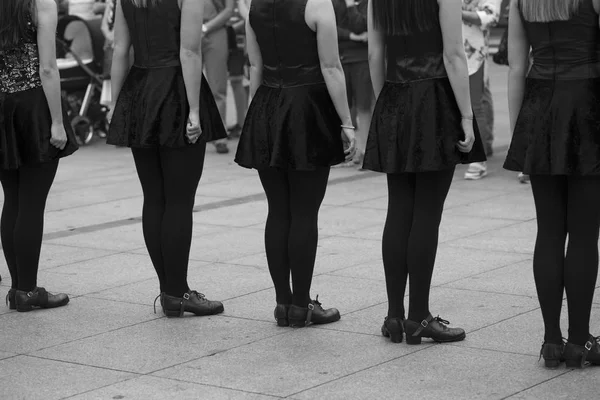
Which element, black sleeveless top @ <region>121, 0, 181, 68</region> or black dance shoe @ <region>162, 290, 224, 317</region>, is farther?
black dance shoe @ <region>162, 290, 224, 317</region>

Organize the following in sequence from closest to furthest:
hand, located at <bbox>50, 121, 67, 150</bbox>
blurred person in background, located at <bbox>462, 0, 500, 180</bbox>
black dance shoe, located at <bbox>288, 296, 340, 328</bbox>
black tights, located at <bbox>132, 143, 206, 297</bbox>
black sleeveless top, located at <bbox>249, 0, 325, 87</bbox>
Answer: black sleeveless top, located at <bbox>249, 0, 325, 87</bbox>
black dance shoe, located at <bbox>288, 296, 340, 328</bbox>
black tights, located at <bbox>132, 143, 206, 297</bbox>
hand, located at <bbox>50, 121, 67, 150</bbox>
blurred person in background, located at <bbox>462, 0, 500, 180</bbox>

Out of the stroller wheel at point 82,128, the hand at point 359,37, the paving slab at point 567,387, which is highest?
the hand at point 359,37

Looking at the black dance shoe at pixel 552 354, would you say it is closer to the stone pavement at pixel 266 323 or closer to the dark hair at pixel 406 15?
the stone pavement at pixel 266 323

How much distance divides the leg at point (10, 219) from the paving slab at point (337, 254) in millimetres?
1608

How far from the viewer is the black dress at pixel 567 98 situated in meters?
5.01

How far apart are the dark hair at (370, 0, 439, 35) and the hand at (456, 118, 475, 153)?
1.59 feet

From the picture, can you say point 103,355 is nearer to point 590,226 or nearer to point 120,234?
point 590,226

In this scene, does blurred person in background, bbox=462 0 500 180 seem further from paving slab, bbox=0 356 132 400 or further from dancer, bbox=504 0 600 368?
paving slab, bbox=0 356 132 400

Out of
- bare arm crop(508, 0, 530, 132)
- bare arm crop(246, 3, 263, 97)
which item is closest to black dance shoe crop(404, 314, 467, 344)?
bare arm crop(508, 0, 530, 132)

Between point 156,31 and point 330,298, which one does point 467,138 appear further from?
point 156,31

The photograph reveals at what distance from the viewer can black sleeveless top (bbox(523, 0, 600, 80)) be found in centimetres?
499

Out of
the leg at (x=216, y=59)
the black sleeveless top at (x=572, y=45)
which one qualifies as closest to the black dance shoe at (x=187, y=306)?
the black sleeveless top at (x=572, y=45)

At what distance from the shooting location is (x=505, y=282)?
6957 mm

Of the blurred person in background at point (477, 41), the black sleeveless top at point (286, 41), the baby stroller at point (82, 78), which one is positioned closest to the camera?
the black sleeveless top at point (286, 41)
